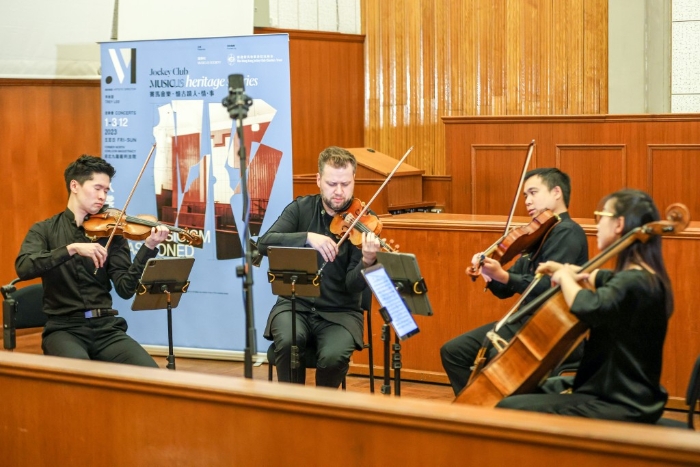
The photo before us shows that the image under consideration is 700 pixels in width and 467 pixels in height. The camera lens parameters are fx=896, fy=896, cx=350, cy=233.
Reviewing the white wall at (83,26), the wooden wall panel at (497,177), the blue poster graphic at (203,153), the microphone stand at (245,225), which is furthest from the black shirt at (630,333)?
the white wall at (83,26)

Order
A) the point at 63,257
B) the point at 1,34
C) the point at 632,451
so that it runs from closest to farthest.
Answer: the point at 632,451 → the point at 63,257 → the point at 1,34

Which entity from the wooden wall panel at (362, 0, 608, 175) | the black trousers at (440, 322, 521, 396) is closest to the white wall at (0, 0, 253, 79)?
the wooden wall panel at (362, 0, 608, 175)

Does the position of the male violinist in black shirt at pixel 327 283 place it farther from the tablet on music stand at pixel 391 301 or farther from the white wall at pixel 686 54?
the white wall at pixel 686 54

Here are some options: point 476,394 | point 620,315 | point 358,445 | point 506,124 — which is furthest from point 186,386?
point 506,124

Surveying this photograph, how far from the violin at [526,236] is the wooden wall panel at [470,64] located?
11.8 feet

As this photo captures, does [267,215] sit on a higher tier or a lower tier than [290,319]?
higher

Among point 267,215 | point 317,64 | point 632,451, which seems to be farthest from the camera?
point 317,64

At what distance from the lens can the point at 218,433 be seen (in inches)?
109

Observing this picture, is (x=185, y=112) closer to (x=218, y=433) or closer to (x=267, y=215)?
(x=267, y=215)

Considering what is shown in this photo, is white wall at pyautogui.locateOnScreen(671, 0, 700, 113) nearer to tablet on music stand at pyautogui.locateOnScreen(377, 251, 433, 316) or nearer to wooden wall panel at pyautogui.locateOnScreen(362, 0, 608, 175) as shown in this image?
wooden wall panel at pyautogui.locateOnScreen(362, 0, 608, 175)

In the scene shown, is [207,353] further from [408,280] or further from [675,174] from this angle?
[675,174]

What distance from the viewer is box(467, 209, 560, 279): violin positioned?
4.18 m

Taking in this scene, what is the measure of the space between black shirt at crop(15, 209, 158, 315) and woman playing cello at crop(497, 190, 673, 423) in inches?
90.9

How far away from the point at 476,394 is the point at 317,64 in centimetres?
569
